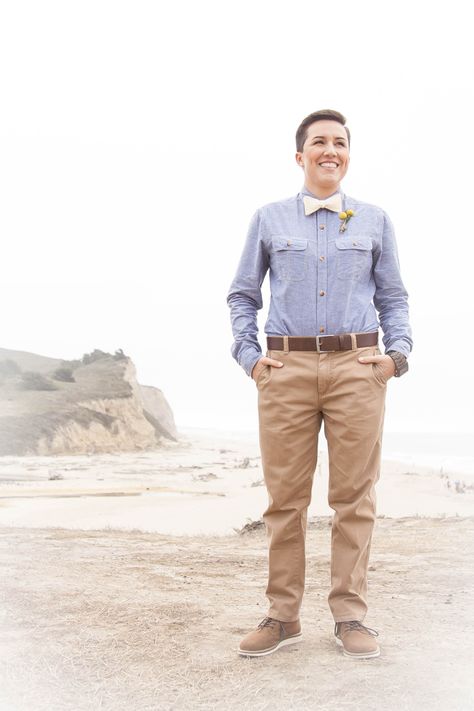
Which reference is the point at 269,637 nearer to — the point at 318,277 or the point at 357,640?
the point at 357,640

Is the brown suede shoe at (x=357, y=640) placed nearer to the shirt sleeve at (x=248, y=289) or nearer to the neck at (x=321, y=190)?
the shirt sleeve at (x=248, y=289)

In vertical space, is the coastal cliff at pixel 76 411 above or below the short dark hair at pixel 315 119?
below

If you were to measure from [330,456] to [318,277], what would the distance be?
823 mm

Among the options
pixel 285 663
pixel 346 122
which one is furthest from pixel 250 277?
pixel 285 663

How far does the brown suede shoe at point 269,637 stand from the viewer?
122 inches

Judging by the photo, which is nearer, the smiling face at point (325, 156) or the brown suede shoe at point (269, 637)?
the brown suede shoe at point (269, 637)

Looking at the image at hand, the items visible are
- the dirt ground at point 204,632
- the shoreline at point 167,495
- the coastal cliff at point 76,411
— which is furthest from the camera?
the coastal cliff at point 76,411

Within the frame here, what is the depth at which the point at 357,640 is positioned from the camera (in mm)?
3068

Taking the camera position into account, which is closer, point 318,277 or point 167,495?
point 318,277

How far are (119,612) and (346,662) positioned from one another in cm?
127

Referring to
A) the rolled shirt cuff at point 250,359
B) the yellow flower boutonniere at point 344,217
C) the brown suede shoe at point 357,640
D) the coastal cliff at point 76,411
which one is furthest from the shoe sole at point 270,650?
the coastal cliff at point 76,411

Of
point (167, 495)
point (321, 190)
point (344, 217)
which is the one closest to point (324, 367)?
point (344, 217)

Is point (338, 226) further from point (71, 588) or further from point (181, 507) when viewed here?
point (181, 507)

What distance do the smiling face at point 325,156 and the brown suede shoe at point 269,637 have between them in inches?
78.5
